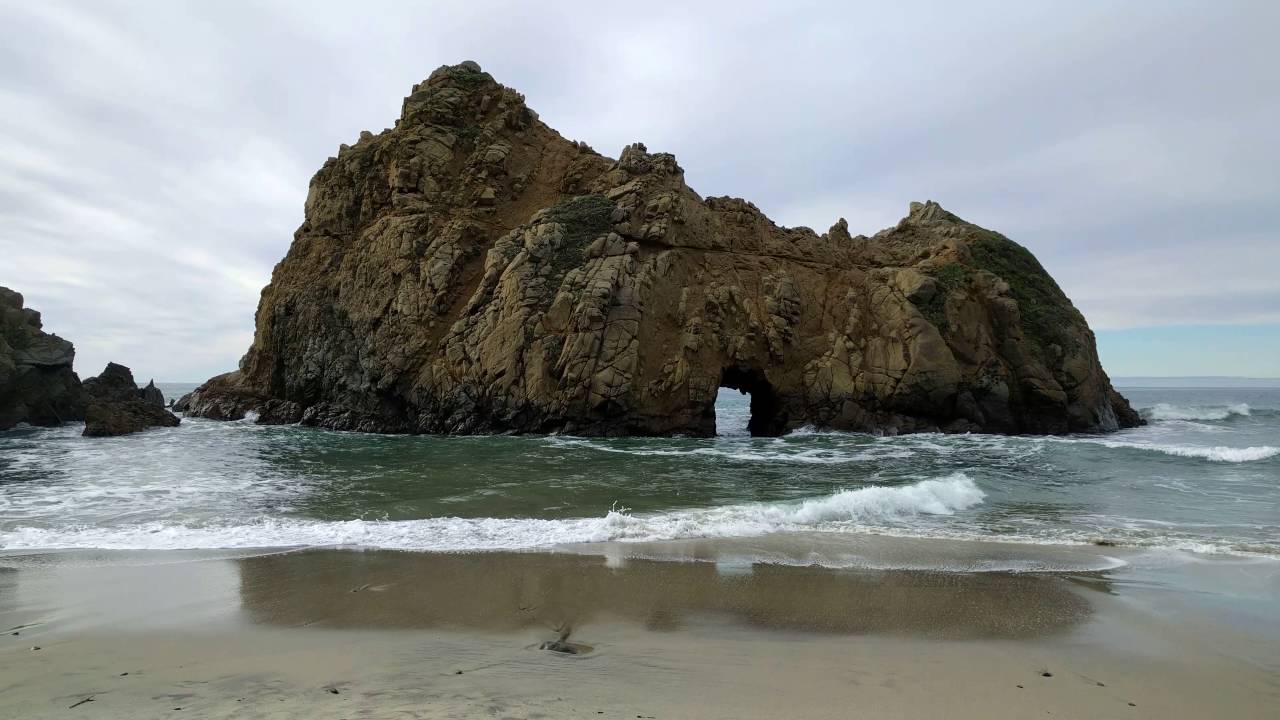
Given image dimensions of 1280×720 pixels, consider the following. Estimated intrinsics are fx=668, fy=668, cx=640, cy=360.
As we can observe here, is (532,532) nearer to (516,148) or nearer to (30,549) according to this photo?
(30,549)

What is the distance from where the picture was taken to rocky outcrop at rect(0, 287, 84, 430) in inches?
1182

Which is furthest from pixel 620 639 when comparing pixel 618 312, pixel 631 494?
pixel 618 312

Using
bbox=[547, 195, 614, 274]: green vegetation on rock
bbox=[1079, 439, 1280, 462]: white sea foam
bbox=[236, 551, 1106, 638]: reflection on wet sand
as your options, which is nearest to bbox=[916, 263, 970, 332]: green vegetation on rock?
bbox=[1079, 439, 1280, 462]: white sea foam

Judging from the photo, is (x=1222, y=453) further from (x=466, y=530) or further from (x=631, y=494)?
(x=466, y=530)

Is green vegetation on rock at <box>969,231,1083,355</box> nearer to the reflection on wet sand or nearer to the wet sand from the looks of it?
the wet sand

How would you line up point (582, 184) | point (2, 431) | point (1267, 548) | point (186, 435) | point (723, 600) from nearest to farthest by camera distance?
point (723, 600) < point (1267, 548) < point (186, 435) < point (2, 431) < point (582, 184)

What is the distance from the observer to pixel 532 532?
10.4 m

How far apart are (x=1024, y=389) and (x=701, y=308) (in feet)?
45.8

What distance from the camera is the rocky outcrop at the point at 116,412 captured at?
27766 mm

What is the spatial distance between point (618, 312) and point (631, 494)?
14.4m

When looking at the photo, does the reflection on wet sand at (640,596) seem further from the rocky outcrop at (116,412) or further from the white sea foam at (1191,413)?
the white sea foam at (1191,413)

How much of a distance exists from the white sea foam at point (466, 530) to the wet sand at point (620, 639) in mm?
946

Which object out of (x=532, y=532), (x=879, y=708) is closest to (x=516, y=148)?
(x=532, y=532)

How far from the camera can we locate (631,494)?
13.8 metres
